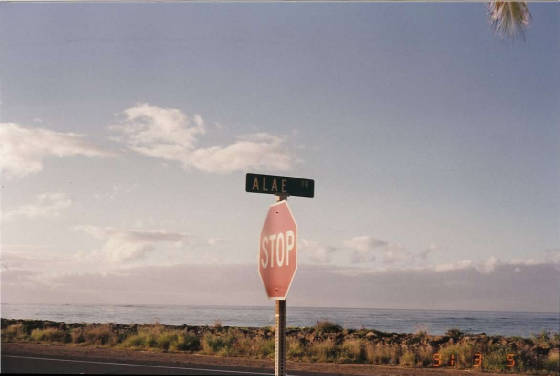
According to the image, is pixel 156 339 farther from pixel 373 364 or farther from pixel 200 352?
pixel 373 364

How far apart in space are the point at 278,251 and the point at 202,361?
590 inches

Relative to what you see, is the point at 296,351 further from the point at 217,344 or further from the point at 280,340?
the point at 280,340

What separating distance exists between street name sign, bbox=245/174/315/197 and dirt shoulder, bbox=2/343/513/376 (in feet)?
42.7

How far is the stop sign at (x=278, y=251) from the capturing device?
16.5 feet

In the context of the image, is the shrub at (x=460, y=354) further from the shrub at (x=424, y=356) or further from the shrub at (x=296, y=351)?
the shrub at (x=296, y=351)

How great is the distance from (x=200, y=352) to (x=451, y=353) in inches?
321

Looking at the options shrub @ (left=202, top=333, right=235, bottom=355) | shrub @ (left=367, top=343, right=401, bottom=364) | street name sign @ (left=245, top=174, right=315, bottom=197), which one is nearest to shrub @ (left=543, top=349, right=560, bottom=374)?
shrub @ (left=367, top=343, right=401, bottom=364)

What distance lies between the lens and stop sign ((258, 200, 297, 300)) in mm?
5031

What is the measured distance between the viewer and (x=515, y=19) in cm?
1161

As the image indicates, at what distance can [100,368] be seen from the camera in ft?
55.1

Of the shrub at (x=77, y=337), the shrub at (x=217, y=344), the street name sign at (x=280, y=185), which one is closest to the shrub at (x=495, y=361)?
the shrub at (x=217, y=344)

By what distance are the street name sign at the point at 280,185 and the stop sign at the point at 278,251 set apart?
0.12 m

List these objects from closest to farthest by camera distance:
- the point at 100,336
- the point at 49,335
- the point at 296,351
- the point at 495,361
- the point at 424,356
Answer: the point at 495,361
the point at 424,356
the point at 296,351
the point at 100,336
the point at 49,335

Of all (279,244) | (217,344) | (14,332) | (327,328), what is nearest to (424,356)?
(217,344)
